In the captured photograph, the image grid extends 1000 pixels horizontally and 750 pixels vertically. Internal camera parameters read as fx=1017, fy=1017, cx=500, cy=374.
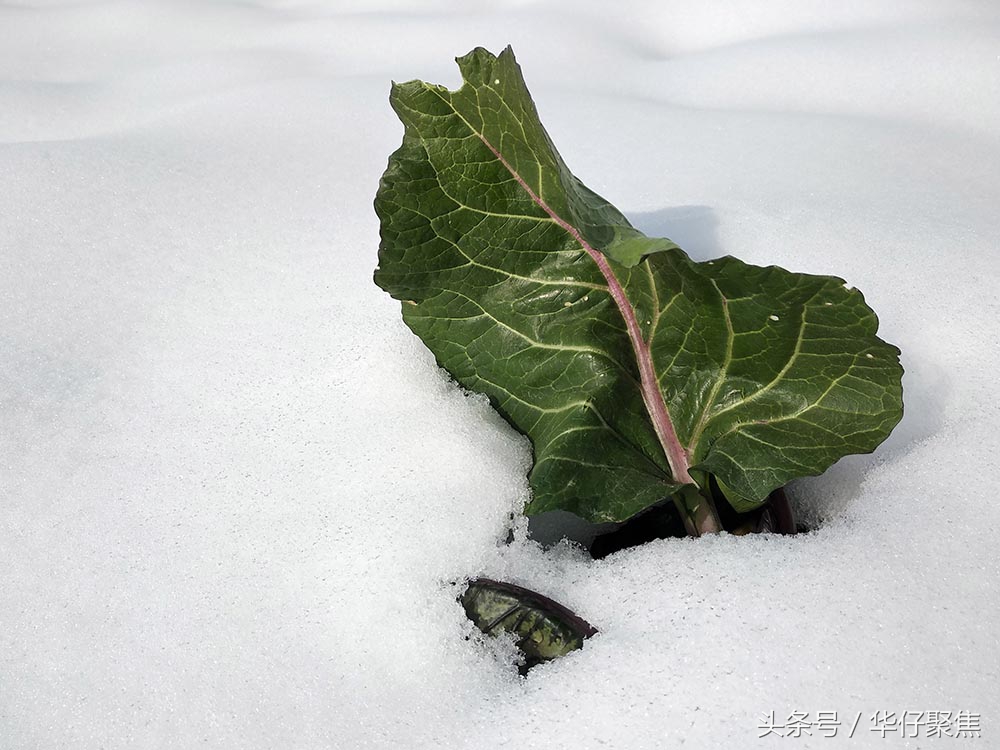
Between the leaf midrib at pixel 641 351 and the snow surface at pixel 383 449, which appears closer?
the snow surface at pixel 383 449

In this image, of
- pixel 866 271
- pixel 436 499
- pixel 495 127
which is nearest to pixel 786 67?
pixel 866 271

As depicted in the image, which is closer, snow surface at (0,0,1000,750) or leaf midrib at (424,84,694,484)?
snow surface at (0,0,1000,750)

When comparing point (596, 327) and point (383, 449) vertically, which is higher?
point (596, 327)

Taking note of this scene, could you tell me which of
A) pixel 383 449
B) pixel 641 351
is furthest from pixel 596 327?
pixel 383 449

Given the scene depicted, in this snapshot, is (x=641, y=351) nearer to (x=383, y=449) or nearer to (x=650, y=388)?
(x=650, y=388)

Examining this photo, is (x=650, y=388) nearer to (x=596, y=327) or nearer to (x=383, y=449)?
(x=596, y=327)

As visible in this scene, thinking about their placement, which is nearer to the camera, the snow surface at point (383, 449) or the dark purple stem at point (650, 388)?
the snow surface at point (383, 449)

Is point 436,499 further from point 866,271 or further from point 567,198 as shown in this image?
point 866,271

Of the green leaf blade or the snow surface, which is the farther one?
the green leaf blade

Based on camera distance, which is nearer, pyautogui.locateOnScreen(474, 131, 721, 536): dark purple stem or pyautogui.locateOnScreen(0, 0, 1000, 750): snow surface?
pyautogui.locateOnScreen(0, 0, 1000, 750): snow surface
